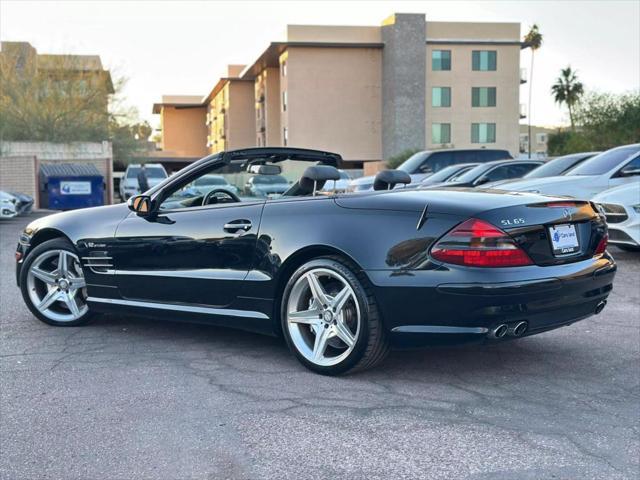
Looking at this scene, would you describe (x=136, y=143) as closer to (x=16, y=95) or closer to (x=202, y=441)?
(x=16, y=95)

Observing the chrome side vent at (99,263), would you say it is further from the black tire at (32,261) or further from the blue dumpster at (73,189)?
the blue dumpster at (73,189)

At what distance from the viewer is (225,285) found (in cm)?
520

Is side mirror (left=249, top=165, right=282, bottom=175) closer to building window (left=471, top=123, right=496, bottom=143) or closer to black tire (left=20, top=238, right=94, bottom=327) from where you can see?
black tire (left=20, top=238, right=94, bottom=327)

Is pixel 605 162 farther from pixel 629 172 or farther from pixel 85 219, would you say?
pixel 85 219

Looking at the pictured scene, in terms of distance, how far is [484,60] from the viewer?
56.8 m

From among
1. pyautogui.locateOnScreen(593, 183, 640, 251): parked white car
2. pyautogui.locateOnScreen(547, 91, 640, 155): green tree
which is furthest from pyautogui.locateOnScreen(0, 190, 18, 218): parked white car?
pyautogui.locateOnScreen(547, 91, 640, 155): green tree

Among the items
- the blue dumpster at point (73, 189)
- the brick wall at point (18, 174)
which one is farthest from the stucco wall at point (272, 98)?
the blue dumpster at point (73, 189)

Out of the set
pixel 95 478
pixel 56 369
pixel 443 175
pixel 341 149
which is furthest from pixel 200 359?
pixel 341 149

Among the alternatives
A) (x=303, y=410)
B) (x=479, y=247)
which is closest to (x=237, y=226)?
(x=303, y=410)

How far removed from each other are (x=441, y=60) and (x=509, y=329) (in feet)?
180

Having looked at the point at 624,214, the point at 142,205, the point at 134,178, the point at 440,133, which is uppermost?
the point at 440,133

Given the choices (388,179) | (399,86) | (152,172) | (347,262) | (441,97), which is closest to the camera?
(347,262)

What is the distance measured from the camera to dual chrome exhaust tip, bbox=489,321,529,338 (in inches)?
168

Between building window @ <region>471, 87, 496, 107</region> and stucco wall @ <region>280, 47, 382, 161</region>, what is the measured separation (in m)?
6.87
